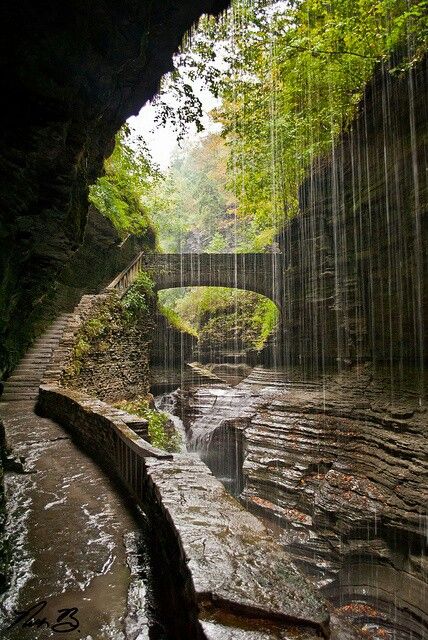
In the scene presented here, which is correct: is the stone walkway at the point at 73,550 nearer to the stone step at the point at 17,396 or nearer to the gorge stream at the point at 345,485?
the gorge stream at the point at 345,485

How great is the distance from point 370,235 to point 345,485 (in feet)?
22.0

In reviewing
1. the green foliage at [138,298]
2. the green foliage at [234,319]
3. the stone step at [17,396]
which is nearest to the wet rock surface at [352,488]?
the stone step at [17,396]

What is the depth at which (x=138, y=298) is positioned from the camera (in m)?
15.4

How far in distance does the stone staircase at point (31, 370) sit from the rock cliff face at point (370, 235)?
9.06 metres

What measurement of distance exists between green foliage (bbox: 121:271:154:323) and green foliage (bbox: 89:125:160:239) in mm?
3061

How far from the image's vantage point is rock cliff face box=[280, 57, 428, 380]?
8359 mm

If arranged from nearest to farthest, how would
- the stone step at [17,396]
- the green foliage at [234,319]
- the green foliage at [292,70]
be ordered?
the green foliage at [292,70] < the stone step at [17,396] < the green foliage at [234,319]

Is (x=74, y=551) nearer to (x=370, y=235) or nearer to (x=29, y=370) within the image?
(x=29, y=370)

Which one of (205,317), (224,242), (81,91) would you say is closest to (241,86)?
(81,91)

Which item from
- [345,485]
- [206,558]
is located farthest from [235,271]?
[206,558]

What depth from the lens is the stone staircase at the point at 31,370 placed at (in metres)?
9.95

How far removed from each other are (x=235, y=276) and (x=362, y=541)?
12.5 m

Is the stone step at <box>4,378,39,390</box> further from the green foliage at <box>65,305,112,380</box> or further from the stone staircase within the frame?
the green foliage at <box>65,305,112,380</box>

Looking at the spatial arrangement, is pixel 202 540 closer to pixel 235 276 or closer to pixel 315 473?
pixel 315 473
